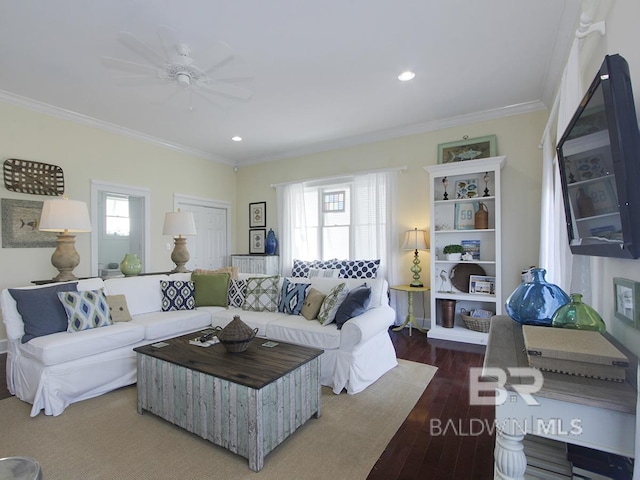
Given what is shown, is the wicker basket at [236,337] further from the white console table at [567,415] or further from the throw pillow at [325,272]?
the throw pillow at [325,272]

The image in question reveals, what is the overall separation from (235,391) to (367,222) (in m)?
3.69

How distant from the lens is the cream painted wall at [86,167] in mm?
3752

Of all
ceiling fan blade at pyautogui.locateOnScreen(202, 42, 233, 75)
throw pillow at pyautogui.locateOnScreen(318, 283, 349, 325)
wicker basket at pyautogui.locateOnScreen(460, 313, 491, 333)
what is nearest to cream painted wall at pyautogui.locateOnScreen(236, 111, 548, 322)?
wicker basket at pyautogui.locateOnScreen(460, 313, 491, 333)

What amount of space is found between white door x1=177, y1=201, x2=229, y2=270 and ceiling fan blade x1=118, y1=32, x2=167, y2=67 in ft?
9.76

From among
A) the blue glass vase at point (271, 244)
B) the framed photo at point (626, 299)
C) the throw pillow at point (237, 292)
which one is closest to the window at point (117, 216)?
the blue glass vase at point (271, 244)

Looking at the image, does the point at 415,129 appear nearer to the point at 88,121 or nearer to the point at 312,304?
the point at 312,304

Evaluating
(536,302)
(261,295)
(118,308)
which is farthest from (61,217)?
(536,302)

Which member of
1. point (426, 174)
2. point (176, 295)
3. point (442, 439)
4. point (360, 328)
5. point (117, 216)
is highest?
point (426, 174)

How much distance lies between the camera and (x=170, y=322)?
3273mm

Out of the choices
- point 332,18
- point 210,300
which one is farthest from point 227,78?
point 210,300

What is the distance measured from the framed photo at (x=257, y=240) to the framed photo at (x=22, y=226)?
3.13 meters

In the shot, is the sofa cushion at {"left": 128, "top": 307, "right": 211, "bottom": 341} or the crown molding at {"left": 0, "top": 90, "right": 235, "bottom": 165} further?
the crown molding at {"left": 0, "top": 90, "right": 235, "bottom": 165}

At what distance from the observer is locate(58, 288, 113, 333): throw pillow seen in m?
2.76

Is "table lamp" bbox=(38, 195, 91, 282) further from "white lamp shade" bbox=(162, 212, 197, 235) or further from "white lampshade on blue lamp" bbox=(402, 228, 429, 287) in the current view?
"white lampshade on blue lamp" bbox=(402, 228, 429, 287)
